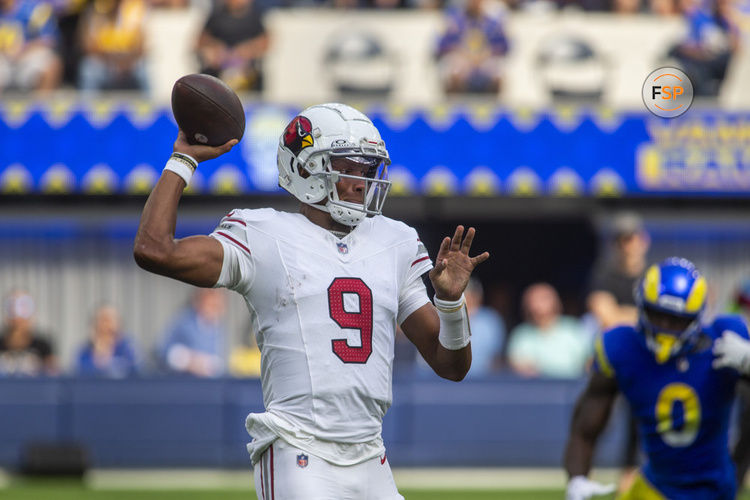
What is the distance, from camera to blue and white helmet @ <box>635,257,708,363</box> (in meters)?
4.90

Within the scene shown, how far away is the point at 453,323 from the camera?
391 centimetres

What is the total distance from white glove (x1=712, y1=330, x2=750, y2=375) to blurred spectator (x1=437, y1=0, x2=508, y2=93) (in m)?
7.99

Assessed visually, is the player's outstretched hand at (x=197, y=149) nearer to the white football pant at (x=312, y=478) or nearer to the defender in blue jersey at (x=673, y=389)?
the white football pant at (x=312, y=478)

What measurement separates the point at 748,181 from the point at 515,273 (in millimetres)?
3105

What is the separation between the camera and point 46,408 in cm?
1082

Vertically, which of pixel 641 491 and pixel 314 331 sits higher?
pixel 314 331

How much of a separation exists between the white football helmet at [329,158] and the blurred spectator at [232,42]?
8.77 metres

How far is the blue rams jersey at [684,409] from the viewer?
502 centimetres

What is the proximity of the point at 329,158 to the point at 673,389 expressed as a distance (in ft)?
6.44

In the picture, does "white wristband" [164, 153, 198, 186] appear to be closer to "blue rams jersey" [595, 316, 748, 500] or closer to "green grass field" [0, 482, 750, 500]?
"blue rams jersey" [595, 316, 748, 500]

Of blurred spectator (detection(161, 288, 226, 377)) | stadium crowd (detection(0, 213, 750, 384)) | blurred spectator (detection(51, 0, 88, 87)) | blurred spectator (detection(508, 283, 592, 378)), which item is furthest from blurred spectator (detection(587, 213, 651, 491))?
blurred spectator (detection(51, 0, 88, 87))

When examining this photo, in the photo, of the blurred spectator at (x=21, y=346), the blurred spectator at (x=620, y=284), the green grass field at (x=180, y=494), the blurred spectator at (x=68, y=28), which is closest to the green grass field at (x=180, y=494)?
the green grass field at (x=180, y=494)

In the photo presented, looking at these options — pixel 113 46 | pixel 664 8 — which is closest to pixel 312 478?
pixel 113 46

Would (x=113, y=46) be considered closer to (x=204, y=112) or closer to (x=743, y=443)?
(x=743, y=443)
